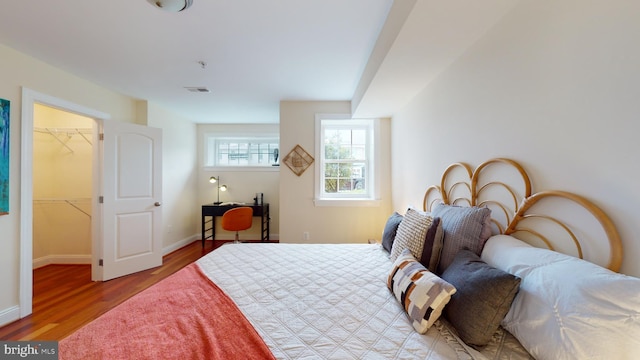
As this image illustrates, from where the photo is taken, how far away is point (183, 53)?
6.89 feet

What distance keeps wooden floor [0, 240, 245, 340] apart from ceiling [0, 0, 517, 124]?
2399mm

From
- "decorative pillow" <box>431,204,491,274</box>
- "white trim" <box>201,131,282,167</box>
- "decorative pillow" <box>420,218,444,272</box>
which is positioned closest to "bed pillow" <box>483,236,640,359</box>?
"decorative pillow" <box>431,204,491,274</box>

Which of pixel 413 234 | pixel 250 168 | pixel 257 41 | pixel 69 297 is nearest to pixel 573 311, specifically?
pixel 413 234

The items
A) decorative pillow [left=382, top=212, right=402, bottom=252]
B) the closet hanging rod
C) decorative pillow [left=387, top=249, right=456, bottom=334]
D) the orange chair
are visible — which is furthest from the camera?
the orange chair

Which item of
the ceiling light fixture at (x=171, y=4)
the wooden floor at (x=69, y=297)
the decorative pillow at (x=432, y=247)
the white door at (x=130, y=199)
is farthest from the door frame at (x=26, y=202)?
the decorative pillow at (x=432, y=247)

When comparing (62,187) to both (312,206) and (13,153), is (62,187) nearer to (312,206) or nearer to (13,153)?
(13,153)

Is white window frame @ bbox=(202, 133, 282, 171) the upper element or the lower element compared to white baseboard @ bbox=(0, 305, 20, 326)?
upper

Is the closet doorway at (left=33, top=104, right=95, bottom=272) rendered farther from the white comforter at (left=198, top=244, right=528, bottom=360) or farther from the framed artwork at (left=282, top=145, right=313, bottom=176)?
the white comforter at (left=198, top=244, right=528, bottom=360)

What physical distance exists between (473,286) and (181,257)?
3.99m

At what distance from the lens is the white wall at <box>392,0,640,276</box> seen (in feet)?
2.49

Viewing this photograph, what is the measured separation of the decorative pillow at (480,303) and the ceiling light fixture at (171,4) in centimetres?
220

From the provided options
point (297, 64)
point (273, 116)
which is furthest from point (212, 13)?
point (273, 116)

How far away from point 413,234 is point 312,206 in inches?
80.3

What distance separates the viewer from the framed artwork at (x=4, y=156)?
194 cm
